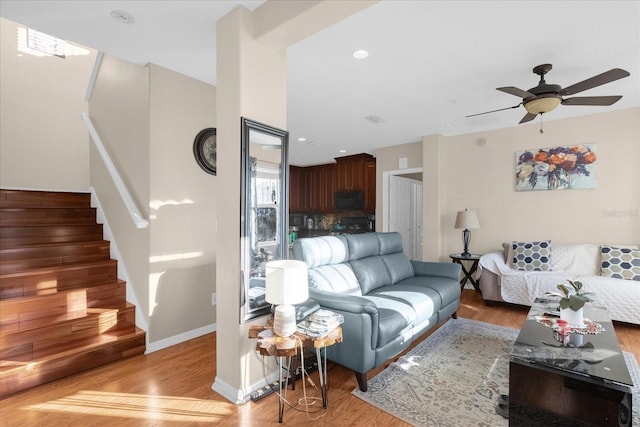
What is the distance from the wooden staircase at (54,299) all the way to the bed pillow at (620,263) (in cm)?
525

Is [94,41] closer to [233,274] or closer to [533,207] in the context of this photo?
[233,274]

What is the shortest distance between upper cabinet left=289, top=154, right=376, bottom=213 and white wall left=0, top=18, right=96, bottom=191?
4706mm

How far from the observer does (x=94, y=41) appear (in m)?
2.46

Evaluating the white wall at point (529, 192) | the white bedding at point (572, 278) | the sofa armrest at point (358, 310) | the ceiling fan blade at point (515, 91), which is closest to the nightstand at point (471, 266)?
the white wall at point (529, 192)

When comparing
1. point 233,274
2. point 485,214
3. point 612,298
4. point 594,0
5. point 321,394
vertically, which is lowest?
point 321,394

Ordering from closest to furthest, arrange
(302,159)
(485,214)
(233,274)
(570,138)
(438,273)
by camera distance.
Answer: (233,274) → (438,273) → (570,138) → (485,214) → (302,159)

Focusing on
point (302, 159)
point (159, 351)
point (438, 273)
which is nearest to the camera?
point (159, 351)

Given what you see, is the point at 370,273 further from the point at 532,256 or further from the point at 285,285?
the point at 532,256

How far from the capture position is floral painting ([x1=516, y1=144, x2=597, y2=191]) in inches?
163

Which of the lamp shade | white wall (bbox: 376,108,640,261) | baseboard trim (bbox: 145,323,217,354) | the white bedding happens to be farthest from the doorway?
the lamp shade

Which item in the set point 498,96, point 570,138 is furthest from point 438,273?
point 570,138

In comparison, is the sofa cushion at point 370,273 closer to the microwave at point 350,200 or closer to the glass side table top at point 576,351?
the glass side table top at point 576,351

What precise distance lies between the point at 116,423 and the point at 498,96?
4520mm

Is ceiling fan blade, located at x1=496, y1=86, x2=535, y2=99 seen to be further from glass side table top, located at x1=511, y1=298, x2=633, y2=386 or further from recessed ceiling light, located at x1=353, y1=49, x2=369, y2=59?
glass side table top, located at x1=511, y1=298, x2=633, y2=386
